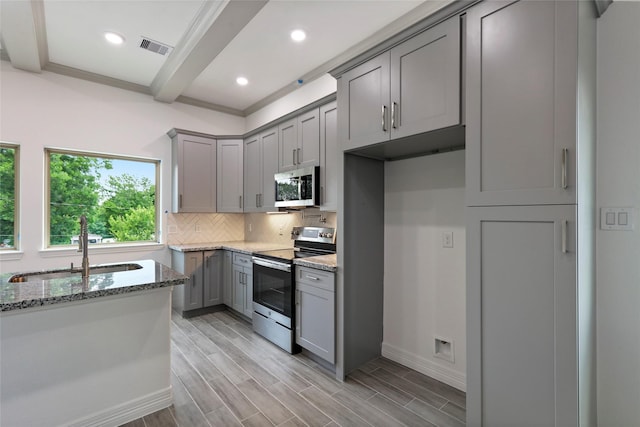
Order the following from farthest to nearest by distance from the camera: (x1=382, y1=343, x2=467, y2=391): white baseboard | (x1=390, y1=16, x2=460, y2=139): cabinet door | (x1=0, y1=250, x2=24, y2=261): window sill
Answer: (x1=0, y1=250, x2=24, y2=261): window sill, (x1=382, y1=343, x2=467, y2=391): white baseboard, (x1=390, y1=16, x2=460, y2=139): cabinet door

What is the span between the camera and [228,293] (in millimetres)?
3984

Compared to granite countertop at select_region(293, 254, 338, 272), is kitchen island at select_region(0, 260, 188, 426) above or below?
below

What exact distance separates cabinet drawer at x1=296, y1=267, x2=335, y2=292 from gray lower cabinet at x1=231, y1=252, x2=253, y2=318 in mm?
951

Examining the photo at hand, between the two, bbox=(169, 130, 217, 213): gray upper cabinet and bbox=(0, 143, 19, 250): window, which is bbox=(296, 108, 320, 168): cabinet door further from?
bbox=(0, 143, 19, 250): window

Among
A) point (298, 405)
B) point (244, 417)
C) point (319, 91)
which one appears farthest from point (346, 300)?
point (319, 91)

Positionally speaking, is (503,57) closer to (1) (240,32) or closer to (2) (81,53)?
(1) (240,32)

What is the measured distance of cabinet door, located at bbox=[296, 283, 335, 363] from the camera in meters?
2.50

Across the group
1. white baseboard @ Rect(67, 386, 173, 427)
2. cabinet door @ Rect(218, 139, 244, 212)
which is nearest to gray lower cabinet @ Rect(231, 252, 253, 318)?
cabinet door @ Rect(218, 139, 244, 212)

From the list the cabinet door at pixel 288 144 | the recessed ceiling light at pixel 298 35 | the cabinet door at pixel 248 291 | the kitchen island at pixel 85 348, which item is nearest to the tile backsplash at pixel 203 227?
the cabinet door at pixel 248 291

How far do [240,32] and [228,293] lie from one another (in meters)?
2.96

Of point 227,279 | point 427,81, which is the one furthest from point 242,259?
point 427,81

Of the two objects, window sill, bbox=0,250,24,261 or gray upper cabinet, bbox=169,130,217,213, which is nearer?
window sill, bbox=0,250,24,261

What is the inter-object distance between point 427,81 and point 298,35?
153 centimetres

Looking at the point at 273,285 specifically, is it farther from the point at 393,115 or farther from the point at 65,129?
the point at 65,129
